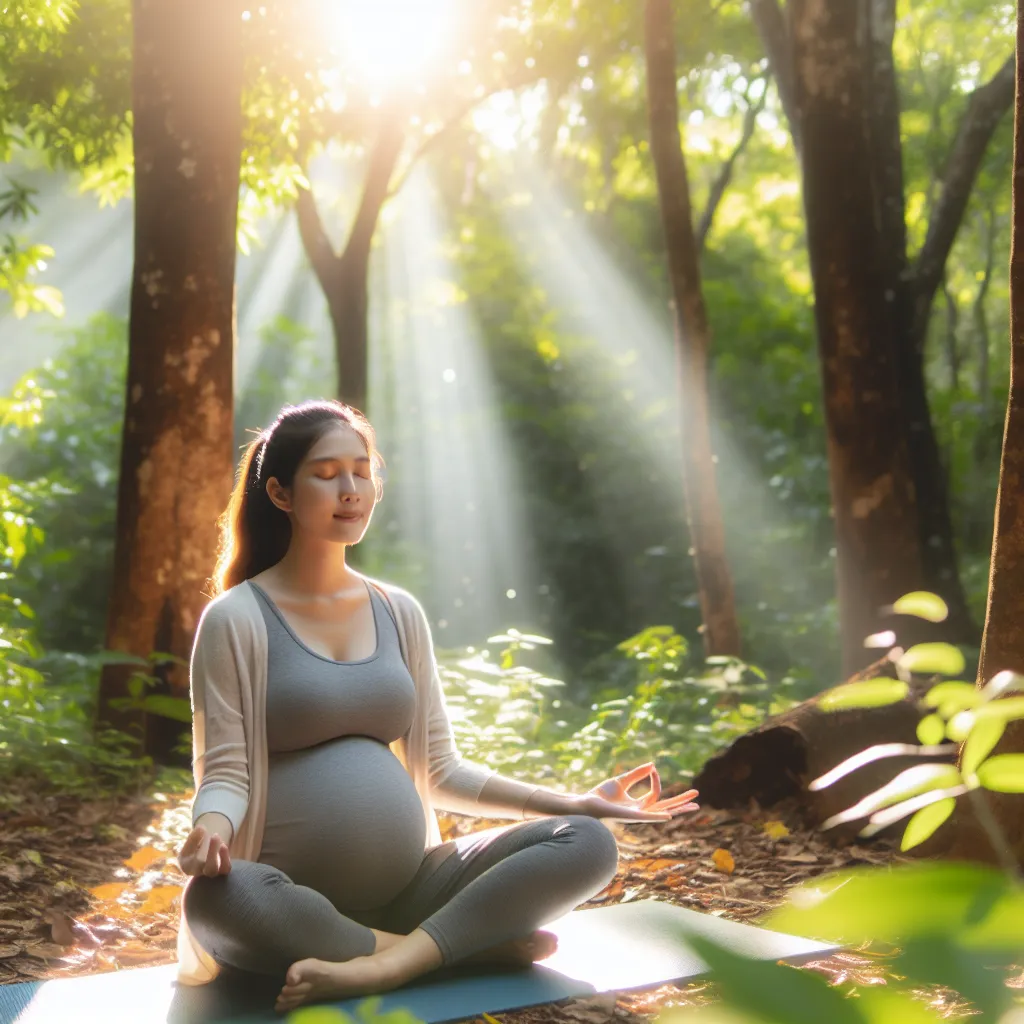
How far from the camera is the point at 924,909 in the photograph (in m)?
0.67

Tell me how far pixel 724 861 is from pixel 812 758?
74cm

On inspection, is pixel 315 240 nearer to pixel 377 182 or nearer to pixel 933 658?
pixel 377 182

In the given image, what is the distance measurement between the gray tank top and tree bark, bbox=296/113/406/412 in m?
8.09

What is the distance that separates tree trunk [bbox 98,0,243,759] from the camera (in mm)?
6797

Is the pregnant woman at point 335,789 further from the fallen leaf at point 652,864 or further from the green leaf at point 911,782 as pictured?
the green leaf at point 911,782

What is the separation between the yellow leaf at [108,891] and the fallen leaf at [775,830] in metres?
2.62

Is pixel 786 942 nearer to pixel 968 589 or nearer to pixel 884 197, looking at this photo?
pixel 884 197

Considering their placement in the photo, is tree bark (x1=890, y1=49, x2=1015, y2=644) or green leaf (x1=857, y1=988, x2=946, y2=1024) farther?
tree bark (x1=890, y1=49, x2=1015, y2=644)

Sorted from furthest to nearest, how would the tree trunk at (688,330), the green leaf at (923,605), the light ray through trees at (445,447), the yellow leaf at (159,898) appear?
Answer: the light ray through trees at (445,447)
the tree trunk at (688,330)
the yellow leaf at (159,898)
the green leaf at (923,605)

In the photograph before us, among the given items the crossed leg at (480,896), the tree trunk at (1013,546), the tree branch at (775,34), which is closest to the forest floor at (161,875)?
the crossed leg at (480,896)

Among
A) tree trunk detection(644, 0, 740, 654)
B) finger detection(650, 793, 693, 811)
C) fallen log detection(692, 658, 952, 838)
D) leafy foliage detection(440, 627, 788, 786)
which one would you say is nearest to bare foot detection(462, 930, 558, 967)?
finger detection(650, 793, 693, 811)

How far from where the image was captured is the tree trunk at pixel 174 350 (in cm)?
680

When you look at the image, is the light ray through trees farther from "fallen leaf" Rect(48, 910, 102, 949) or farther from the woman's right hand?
the woman's right hand

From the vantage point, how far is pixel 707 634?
1076 centimetres
